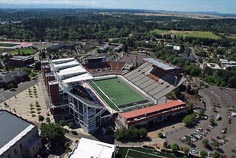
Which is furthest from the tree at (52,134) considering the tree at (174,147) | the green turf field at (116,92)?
the tree at (174,147)

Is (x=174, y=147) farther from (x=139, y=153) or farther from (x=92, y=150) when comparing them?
(x=92, y=150)

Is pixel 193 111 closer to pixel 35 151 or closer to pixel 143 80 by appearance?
pixel 143 80

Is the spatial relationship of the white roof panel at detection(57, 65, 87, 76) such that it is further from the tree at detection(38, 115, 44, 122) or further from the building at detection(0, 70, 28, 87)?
the building at detection(0, 70, 28, 87)

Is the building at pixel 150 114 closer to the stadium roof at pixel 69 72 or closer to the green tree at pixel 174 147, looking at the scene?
the green tree at pixel 174 147

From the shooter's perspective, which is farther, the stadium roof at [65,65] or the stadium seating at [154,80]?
the stadium seating at [154,80]

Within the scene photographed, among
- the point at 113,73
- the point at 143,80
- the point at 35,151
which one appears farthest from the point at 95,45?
the point at 35,151

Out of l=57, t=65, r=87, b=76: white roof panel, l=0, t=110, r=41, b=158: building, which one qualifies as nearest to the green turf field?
l=57, t=65, r=87, b=76: white roof panel
